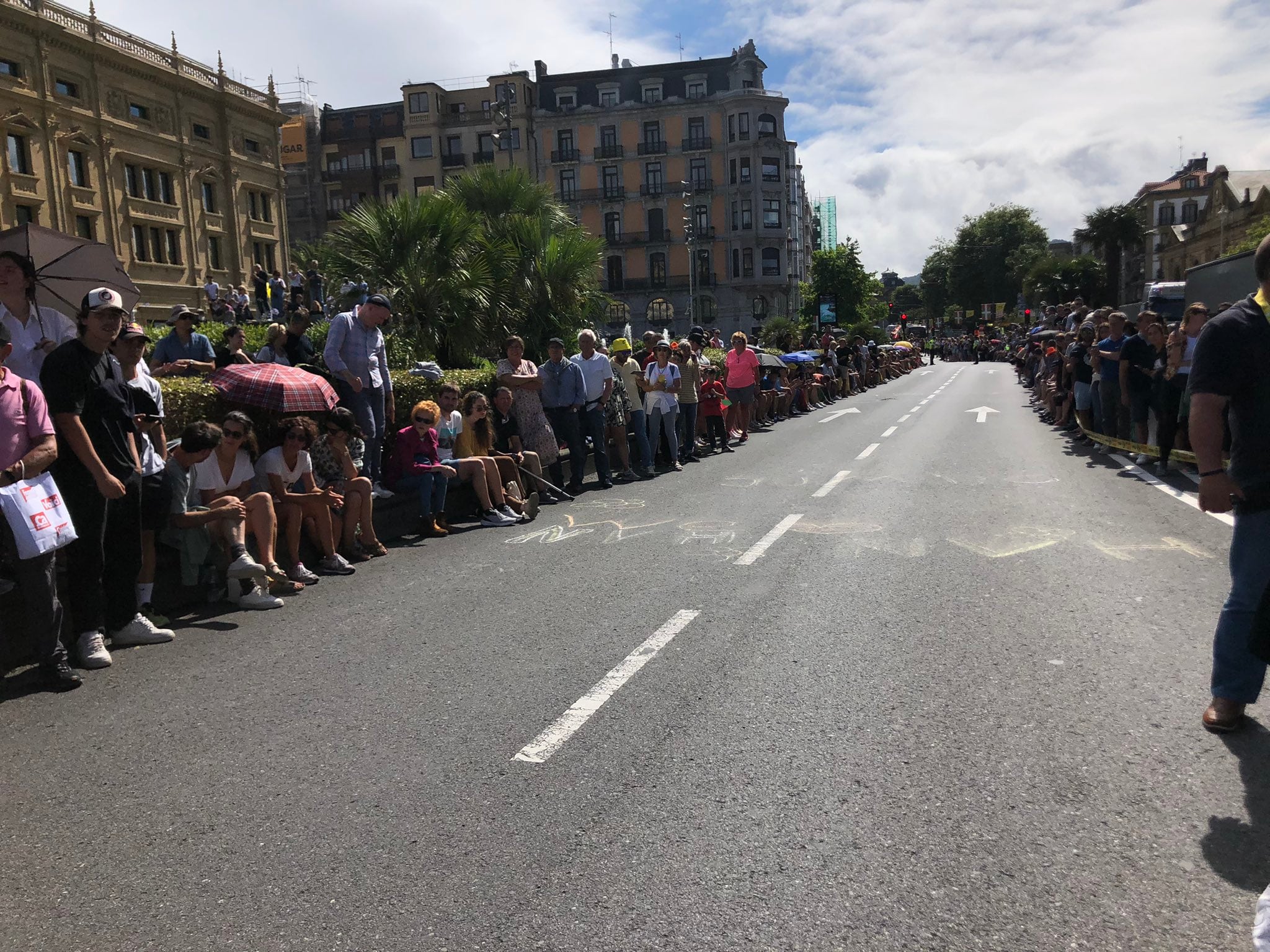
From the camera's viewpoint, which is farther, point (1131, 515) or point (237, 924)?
point (1131, 515)

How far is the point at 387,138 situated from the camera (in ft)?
249

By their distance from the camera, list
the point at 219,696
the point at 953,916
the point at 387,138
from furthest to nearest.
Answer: the point at 387,138 < the point at 219,696 < the point at 953,916

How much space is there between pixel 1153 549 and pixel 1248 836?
5.08 m

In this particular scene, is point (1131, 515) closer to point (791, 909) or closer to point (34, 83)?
point (791, 909)

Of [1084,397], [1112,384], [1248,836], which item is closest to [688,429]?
[1112,384]

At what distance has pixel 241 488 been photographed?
285 inches

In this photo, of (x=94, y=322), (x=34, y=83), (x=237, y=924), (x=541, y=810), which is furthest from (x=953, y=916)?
(x=34, y=83)

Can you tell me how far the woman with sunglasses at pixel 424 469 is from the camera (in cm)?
939

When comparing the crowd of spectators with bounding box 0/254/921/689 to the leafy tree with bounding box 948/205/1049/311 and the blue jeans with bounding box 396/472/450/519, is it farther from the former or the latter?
the leafy tree with bounding box 948/205/1049/311

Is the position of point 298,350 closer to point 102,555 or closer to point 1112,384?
point 102,555

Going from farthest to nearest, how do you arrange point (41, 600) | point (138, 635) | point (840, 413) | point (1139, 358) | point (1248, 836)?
point (840, 413)
point (1139, 358)
point (138, 635)
point (41, 600)
point (1248, 836)

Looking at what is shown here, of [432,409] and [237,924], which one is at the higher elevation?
[432,409]

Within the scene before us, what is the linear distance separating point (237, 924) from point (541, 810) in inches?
41.4

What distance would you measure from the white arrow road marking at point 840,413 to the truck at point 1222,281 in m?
7.93
